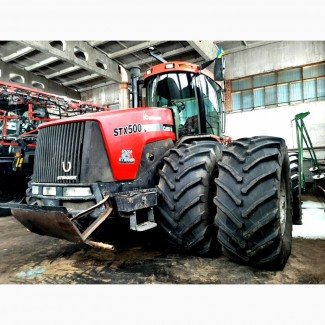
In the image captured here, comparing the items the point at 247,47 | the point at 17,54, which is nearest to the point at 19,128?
the point at 17,54

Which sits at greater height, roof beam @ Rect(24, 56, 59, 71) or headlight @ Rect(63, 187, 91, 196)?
roof beam @ Rect(24, 56, 59, 71)

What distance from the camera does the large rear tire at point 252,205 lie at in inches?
79.4

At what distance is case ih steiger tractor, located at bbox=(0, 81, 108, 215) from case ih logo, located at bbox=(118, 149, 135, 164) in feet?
9.58

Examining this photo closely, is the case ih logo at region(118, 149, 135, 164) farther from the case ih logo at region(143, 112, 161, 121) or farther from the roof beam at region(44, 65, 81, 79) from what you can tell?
the roof beam at region(44, 65, 81, 79)

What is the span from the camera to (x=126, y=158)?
242 centimetres

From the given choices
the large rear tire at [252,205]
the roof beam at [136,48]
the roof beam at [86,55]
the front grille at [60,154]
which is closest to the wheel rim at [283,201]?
the large rear tire at [252,205]

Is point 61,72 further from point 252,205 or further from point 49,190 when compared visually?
point 252,205

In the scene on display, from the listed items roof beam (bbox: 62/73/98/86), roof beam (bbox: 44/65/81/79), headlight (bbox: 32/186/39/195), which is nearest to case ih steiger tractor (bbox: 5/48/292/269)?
headlight (bbox: 32/186/39/195)

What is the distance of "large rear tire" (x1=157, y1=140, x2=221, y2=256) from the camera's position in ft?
7.57

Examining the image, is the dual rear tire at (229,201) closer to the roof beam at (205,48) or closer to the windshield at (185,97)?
the windshield at (185,97)

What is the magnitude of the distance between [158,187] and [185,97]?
1451 millimetres

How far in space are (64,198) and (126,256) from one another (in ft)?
3.04

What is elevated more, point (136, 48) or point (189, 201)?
point (136, 48)

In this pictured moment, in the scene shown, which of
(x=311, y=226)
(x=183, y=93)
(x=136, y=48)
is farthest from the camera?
(x=136, y=48)
